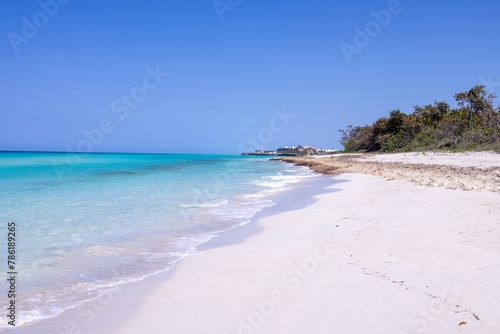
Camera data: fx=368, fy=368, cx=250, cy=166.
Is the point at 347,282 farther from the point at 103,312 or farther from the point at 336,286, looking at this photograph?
the point at 103,312

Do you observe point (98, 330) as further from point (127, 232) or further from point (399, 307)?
point (127, 232)

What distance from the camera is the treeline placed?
38094 millimetres

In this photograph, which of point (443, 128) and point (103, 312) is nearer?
point (103, 312)

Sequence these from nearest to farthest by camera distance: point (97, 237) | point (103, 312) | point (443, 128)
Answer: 1. point (103, 312)
2. point (97, 237)
3. point (443, 128)

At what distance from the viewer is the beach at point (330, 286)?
3508 millimetres

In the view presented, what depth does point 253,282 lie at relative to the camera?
15.8ft

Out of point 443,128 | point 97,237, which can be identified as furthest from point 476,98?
point 97,237

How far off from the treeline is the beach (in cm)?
2930

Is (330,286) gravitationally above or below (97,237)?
above

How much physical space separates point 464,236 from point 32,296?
637cm

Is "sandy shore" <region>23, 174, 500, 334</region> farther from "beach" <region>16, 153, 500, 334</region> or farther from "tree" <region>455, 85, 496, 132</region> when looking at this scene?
"tree" <region>455, 85, 496, 132</region>

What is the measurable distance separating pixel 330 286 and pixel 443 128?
4987 cm

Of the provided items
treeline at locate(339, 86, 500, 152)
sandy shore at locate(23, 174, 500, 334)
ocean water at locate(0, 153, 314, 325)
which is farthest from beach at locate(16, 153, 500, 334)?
treeline at locate(339, 86, 500, 152)

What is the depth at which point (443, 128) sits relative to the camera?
156 feet
